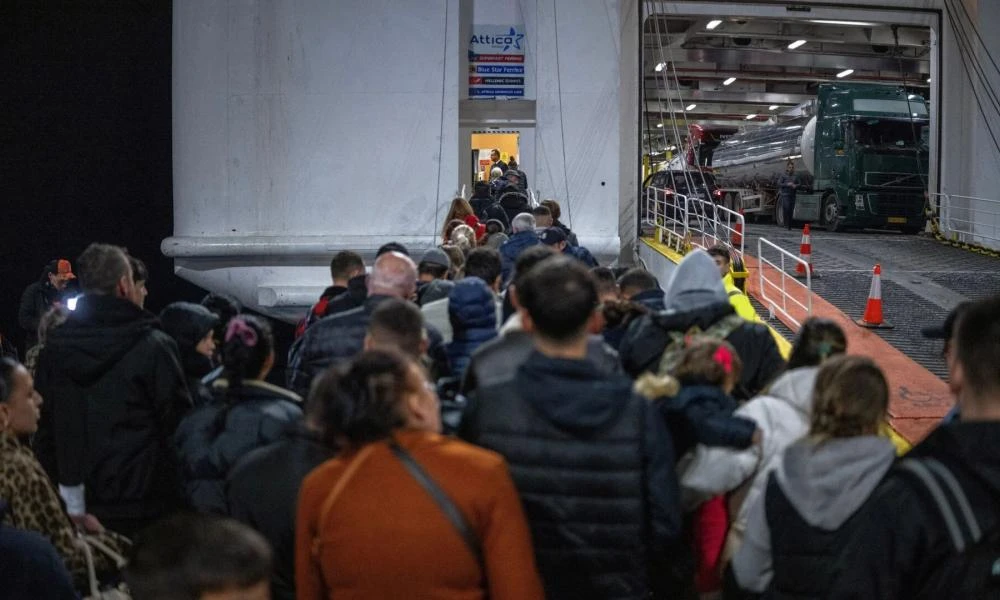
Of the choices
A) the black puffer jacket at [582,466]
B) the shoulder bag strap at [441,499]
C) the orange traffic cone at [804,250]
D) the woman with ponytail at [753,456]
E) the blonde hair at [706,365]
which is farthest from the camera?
the orange traffic cone at [804,250]

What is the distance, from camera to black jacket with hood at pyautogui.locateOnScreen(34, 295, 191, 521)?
14.4ft

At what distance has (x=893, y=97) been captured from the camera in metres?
21.1

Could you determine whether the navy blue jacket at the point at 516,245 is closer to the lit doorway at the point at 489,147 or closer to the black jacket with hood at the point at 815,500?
the black jacket with hood at the point at 815,500

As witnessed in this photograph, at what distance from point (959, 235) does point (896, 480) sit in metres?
16.5

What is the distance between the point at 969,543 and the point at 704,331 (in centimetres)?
248

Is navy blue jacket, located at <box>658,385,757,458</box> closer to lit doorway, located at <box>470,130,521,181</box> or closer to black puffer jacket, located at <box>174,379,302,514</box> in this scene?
black puffer jacket, located at <box>174,379,302,514</box>

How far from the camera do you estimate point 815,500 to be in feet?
9.95

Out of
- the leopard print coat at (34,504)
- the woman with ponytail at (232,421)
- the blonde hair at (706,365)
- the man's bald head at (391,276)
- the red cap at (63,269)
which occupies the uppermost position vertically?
the man's bald head at (391,276)

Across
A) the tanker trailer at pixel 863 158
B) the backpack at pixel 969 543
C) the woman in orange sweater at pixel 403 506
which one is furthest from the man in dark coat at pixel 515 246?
the tanker trailer at pixel 863 158

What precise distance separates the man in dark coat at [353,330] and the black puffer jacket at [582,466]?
5.82 ft

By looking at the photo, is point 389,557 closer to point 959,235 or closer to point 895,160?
point 959,235

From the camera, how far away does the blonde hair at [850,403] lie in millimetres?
3115

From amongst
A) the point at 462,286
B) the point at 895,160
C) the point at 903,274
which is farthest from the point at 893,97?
the point at 462,286

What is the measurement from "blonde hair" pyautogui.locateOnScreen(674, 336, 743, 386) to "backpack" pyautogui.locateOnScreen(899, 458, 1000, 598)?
146 cm
